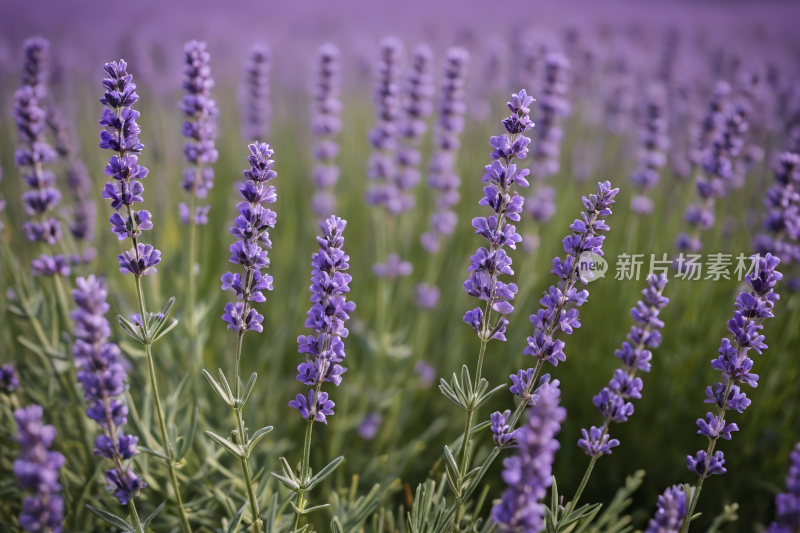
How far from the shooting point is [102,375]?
4.36 ft

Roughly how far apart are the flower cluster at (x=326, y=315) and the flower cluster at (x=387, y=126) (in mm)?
1661

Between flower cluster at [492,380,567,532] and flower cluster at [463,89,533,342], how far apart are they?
408mm

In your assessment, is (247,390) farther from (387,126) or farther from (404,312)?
(404,312)

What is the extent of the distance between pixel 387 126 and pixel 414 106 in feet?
0.69

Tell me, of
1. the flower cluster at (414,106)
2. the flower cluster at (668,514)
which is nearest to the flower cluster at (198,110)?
the flower cluster at (414,106)

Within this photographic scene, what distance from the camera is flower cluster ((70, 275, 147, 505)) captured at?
1.25 meters

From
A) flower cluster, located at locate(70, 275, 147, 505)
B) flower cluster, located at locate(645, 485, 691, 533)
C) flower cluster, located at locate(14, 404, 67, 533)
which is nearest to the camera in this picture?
flower cluster, located at locate(14, 404, 67, 533)

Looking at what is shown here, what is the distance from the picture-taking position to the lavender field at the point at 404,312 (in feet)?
5.04

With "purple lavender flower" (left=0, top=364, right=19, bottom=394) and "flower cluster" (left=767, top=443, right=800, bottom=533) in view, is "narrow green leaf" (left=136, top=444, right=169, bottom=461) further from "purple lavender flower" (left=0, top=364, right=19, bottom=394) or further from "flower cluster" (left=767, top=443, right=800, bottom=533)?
"flower cluster" (left=767, top=443, right=800, bottom=533)

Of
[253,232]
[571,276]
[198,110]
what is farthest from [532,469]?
[198,110]

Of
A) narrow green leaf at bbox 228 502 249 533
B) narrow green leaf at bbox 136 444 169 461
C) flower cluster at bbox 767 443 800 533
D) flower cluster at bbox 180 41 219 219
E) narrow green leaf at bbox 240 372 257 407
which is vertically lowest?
narrow green leaf at bbox 228 502 249 533

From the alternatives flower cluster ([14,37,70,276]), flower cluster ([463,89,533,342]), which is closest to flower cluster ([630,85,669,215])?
flower cluster ([463,89,533,342])

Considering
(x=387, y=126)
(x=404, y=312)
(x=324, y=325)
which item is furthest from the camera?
(x=404, y=312)

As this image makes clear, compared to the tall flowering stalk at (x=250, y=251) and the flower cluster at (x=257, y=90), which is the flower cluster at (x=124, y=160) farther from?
the flower cluster at (x=257, y=90)
